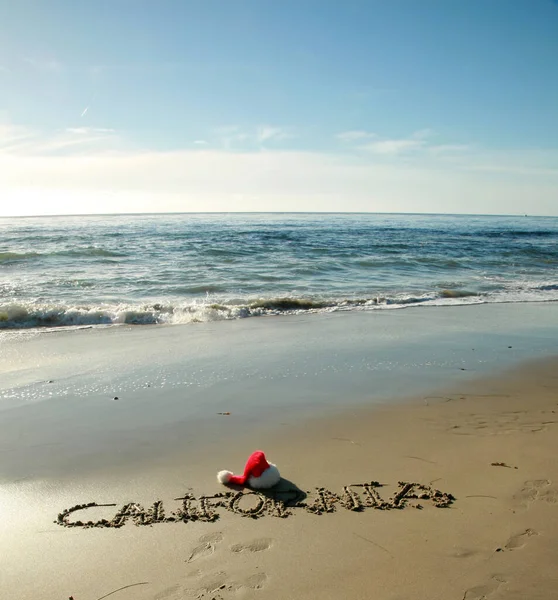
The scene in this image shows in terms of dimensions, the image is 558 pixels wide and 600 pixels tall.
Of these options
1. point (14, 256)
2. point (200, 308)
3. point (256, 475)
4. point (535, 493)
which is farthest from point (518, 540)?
point (14, 256)

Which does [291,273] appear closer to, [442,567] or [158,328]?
[158,328]

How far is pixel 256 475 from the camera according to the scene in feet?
10.7

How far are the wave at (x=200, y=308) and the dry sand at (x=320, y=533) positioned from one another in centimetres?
580

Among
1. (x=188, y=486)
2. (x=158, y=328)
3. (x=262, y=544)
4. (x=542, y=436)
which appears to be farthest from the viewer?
(x=158, y=328)

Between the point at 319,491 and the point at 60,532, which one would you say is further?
the point at 319,491

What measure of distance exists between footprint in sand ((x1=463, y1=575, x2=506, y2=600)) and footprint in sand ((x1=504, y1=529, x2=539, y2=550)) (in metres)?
0.30

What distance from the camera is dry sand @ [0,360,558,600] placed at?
235 centimetres

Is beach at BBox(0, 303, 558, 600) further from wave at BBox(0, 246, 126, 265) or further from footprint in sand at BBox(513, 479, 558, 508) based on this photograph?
wave at BBox(0, 246, 126, 265)

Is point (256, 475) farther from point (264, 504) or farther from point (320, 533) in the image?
point (320, 533)

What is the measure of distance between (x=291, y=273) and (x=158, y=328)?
7068 mm

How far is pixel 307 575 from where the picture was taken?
242 cm

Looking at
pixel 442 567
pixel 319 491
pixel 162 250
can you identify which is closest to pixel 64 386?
pixel 319 491

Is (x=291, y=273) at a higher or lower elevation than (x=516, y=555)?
higher

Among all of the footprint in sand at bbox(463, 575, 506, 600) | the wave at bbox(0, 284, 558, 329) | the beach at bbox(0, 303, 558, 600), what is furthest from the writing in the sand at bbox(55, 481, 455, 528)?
the wave at bbox(0, 284, 558, 329)
